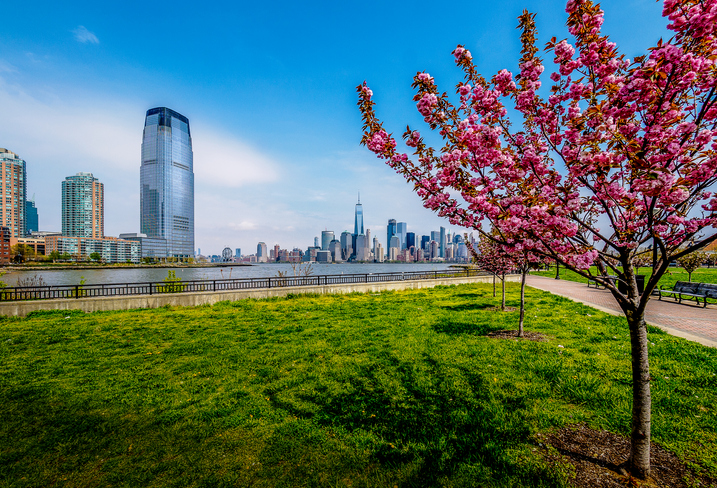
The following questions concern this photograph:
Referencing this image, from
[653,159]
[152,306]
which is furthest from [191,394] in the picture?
[152,306]

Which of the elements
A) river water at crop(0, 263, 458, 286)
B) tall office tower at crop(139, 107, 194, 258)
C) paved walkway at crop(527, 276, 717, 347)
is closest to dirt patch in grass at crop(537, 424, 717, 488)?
paved walkway at crop(527, 276, 717, 347)

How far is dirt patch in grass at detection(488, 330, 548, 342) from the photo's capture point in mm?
7802

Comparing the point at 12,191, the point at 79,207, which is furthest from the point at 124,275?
the point at 79,207

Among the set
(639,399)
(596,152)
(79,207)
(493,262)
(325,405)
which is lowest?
(325,405)

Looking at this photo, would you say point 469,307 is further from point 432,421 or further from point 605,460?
point 605,460

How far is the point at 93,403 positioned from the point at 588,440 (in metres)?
7.32

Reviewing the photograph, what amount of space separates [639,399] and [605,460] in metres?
0.84

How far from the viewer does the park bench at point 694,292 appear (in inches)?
478

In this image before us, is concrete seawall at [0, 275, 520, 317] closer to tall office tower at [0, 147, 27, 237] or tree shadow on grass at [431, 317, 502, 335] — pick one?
tree shadow on grass at [431, 317, 502, 335]

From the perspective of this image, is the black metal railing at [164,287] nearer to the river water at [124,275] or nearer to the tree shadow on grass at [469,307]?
the river water at [124,275]

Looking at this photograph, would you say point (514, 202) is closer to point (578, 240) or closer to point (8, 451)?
point (578, 240)

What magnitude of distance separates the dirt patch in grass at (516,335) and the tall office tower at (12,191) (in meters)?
216

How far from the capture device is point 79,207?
614 feet

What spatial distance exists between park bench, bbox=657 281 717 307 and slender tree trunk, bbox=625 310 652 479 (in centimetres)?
1407
